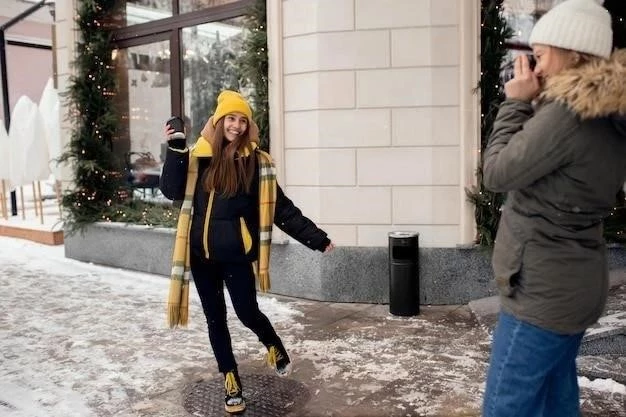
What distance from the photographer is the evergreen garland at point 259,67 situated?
679 centimetres

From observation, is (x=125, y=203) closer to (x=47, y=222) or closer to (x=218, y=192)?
(x=47, y=222)

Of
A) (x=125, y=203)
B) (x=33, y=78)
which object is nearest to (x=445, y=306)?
(x=125, y=203)

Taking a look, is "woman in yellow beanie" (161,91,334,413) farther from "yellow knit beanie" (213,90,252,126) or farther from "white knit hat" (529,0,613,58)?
"white knit hat" (529,0,613,58)

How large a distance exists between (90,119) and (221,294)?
5850mm

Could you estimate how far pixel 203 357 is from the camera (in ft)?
16.3

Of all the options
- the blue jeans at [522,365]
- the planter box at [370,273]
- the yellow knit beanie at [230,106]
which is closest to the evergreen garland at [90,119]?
the planter box at [370,273]

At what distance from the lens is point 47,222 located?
1154cm

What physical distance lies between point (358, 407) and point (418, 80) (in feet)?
11.3

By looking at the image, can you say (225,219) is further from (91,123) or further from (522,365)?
(91,123)

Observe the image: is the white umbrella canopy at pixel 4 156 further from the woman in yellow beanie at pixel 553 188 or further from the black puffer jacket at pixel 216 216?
the woman in yellow beanie at pixel 553 188

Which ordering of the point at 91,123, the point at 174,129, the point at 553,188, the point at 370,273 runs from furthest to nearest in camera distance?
the point at 91,123, the point at 370,273, the point at 174,129, the point at 553,188

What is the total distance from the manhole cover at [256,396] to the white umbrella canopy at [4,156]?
888cm

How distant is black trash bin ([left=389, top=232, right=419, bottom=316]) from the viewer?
6051 mm

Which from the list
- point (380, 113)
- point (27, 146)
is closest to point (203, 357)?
point (380, 113)
